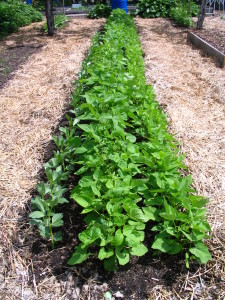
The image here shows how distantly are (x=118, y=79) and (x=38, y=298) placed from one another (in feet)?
7.73

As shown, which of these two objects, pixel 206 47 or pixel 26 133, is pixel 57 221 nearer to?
pixel 26 133

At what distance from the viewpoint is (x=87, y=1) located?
60.7 ft

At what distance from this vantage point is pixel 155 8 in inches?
476

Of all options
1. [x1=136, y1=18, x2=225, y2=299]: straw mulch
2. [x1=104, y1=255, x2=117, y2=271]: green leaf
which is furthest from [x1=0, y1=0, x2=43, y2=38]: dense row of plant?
[x1=104, y1=255, x2=117, y2=271]: green leaf

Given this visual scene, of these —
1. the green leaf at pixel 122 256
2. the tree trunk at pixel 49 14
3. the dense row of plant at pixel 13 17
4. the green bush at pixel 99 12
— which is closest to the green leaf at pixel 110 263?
the green leaf at pixel 122 256

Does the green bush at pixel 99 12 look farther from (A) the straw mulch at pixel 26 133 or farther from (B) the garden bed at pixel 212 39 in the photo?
(A) the straw mulch at pixel 26 133

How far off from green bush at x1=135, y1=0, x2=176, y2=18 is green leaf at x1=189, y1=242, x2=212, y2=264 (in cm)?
1195

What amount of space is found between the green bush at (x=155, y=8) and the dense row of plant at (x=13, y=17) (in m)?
4.54

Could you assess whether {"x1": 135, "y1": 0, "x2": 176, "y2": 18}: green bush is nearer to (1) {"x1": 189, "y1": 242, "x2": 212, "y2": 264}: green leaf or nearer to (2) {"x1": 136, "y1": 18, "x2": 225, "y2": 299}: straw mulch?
(2) {"x1": 136, "y1": 18, "x2": 225, "y2": 299}: straw mulch

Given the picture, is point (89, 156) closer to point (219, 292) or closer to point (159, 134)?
point (159, 134)

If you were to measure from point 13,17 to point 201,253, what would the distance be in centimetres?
1021

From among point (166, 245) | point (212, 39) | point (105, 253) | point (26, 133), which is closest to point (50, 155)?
point (26, 133)

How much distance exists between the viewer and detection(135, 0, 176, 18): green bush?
39.5 ft

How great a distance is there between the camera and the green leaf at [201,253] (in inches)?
68.9
